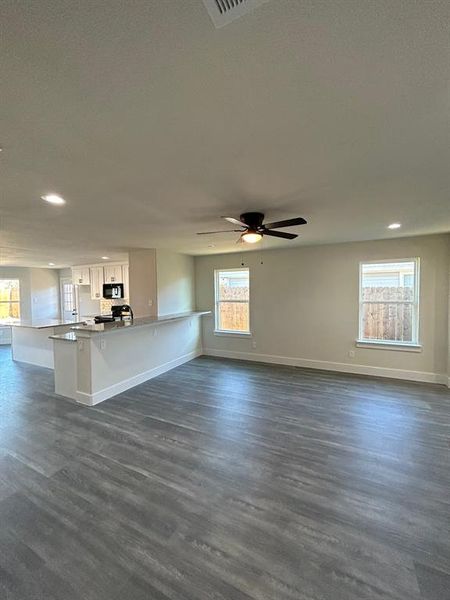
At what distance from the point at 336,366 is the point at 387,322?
1.22m

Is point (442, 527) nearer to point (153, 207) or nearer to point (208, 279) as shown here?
point (153, 207)

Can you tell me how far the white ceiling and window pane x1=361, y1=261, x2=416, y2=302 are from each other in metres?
2.46

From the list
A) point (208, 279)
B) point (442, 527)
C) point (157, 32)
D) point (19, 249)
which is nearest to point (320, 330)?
point (208, 279)

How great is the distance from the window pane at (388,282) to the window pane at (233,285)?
2396 mm

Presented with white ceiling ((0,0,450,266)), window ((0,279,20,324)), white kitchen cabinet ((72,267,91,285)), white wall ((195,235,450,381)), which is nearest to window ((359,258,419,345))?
white wall ((195,235,450,381))

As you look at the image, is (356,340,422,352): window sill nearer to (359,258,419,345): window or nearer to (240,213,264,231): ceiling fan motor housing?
(359,258,419,345): window

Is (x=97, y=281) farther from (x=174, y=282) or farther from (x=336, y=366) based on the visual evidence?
(x=336, y=366)

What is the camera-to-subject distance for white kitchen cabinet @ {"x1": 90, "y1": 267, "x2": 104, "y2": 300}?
757 cm

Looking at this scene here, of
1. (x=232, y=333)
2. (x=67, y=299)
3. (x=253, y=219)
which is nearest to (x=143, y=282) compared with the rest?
(x=232, y=333)

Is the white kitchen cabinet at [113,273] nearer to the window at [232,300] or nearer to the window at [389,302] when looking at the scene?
the window at [232,300]

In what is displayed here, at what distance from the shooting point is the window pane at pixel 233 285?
6.18 m

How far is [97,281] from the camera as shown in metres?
7.64

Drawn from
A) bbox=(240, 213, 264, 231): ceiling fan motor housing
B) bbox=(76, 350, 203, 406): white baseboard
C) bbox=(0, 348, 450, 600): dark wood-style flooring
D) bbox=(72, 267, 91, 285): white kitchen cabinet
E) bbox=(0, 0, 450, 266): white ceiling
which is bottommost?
bbox=(0, 348, 450, 600): dark wood-style flooring

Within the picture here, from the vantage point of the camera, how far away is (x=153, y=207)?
2.68 m
